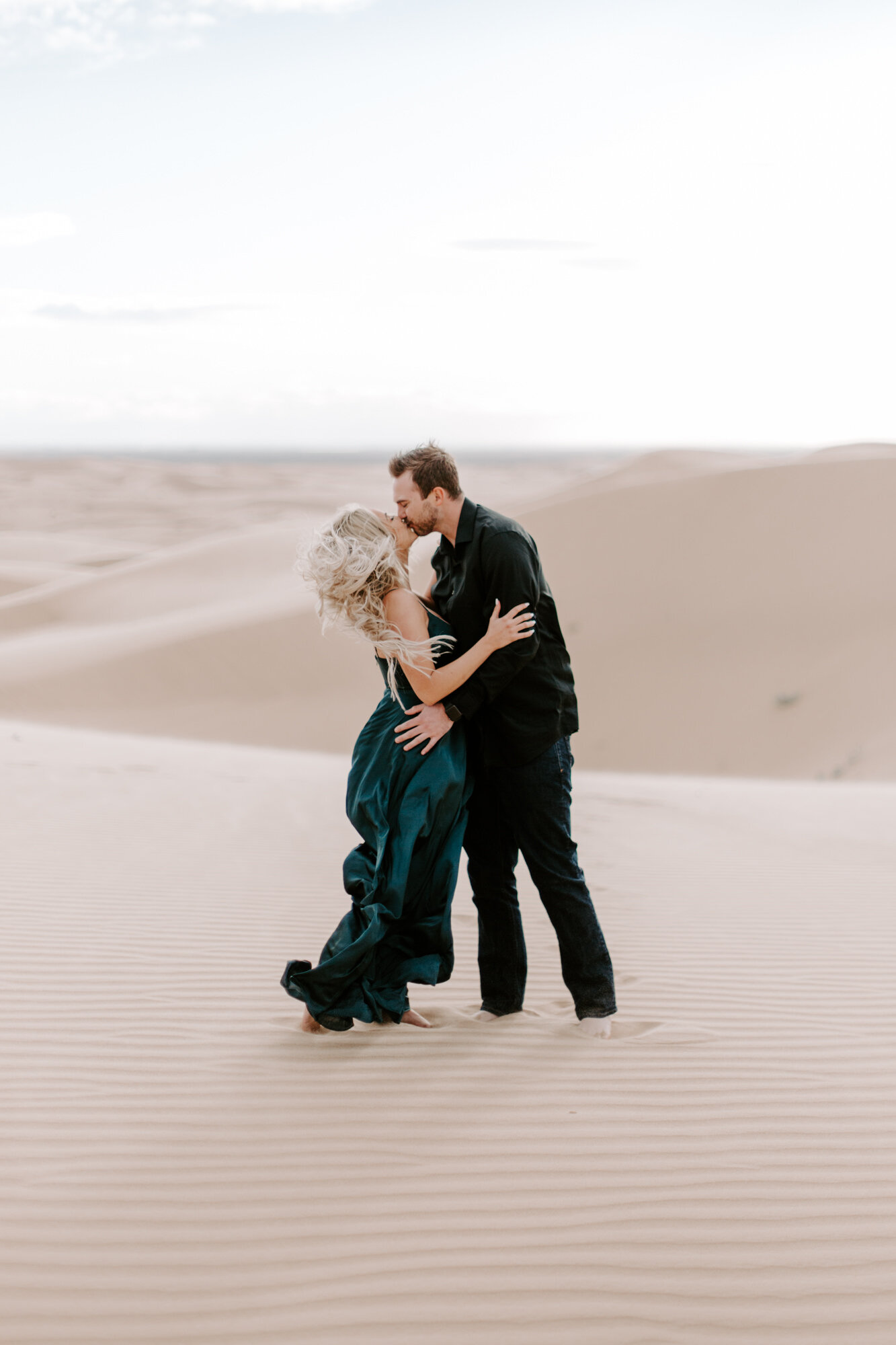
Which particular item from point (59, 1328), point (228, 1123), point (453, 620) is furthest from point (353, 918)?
point (59, 1328)

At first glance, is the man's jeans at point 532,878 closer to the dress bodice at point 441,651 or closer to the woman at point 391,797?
the woman at point 391,797

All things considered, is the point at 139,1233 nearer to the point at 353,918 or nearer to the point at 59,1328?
the point at 59,1328

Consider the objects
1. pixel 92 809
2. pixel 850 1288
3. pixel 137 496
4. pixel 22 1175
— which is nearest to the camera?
pixel 850 1288

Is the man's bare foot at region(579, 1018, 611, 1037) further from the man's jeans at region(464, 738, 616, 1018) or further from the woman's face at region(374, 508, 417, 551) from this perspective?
the woman's face at region(374, 508, 417, 551)

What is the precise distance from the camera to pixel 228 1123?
315cm

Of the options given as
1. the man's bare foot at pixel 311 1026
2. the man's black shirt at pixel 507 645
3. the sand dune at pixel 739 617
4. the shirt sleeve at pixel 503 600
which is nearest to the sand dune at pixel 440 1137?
the man's bare foot at pixel 311 1026

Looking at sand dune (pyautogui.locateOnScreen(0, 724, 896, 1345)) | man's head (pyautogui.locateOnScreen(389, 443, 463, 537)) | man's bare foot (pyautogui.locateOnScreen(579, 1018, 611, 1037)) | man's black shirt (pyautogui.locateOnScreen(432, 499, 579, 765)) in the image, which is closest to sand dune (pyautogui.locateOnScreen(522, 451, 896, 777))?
sand dune (pyautogui.locateOnScreen(0, 724, 896, 1345))

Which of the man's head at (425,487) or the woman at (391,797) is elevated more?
the man's head at (425,487)

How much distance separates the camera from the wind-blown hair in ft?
11.2

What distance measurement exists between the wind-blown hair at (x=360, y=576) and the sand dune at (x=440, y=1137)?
4.55 ft

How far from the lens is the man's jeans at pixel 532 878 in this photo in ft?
12.1

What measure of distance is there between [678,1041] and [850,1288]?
4.55 feet

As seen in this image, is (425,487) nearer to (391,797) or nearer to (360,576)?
(360,576)

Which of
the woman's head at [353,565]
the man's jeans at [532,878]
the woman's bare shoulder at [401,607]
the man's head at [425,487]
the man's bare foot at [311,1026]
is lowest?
the man's bare foot at [311,1026]
